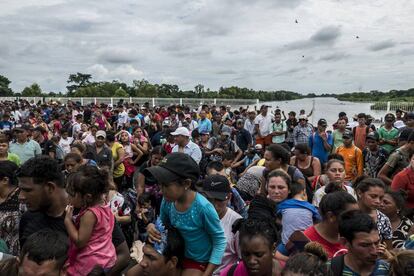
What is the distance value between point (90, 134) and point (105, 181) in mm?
6730

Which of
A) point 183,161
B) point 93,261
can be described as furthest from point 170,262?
point 183,161

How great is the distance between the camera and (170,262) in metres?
2.52

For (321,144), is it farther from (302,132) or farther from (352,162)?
(302,132)

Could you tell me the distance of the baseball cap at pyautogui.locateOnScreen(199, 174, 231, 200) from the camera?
11.2 feet

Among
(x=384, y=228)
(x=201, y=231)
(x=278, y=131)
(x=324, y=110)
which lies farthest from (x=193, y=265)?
(x=324, y=110)

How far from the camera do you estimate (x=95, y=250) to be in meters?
2.51

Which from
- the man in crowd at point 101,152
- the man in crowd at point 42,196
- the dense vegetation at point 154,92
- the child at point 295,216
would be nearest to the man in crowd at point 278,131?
the man in crowd at point 101,152

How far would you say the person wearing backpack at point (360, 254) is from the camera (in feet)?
7.61

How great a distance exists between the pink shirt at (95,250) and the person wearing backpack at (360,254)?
4.83 ft

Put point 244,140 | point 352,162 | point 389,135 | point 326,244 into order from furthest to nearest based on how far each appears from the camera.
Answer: point 244,140, point 389,135, point 352,162, point 326,244

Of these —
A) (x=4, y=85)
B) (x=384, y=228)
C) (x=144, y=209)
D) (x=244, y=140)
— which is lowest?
(x=144, y=209)

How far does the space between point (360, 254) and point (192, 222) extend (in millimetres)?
1084

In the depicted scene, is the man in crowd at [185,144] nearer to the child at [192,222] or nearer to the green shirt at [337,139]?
the green shirt at [337,139]

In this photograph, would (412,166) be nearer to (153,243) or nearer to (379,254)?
(379,254)
